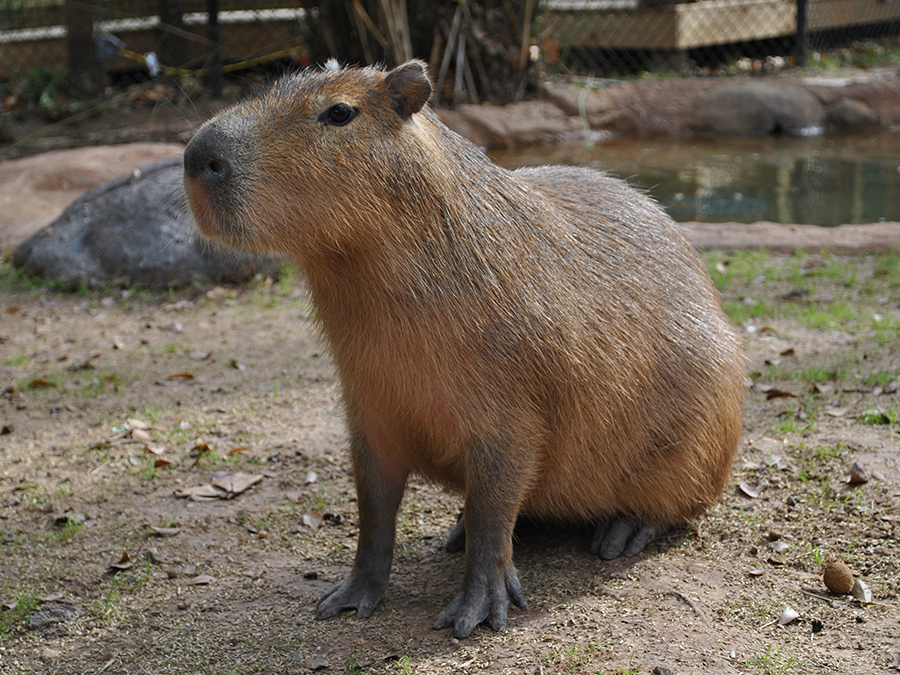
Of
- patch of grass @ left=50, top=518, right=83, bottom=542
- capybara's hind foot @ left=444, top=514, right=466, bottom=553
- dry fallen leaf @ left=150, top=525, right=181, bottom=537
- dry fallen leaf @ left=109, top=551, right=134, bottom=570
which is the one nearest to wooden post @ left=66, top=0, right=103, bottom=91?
patch of grass @ left=50, top=518, right=83, bottom=542

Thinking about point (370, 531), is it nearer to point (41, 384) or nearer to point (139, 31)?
point (41, 384)

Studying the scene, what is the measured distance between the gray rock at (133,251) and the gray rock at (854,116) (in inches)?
273

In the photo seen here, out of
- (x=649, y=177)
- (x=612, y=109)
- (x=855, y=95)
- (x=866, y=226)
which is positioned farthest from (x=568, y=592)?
(x=855, y=95)

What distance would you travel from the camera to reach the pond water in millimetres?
7117

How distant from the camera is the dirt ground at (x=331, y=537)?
8.00 ft

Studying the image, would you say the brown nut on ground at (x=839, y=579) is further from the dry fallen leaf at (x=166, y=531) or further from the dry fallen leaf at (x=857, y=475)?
the dry fallen leaf at (x=166, y=531)

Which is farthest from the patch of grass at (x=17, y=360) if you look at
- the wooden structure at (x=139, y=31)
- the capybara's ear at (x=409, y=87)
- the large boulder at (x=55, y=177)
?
the wooden structure at (x=139, y=31)

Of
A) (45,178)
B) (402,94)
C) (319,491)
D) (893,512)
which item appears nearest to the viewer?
(402,94)

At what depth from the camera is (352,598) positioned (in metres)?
2.72

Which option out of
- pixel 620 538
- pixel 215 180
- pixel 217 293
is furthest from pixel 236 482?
pixel 217 293

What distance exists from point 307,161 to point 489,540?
1.13 meters

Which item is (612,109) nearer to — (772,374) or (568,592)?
(772,374)

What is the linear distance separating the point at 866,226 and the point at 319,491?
14.2 ft

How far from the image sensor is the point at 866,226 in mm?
6016
